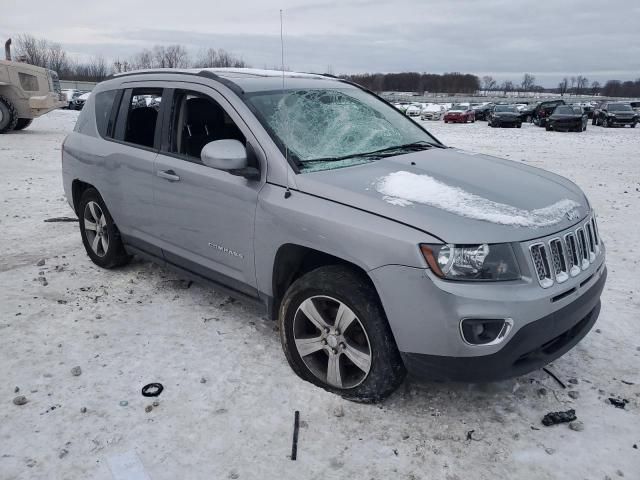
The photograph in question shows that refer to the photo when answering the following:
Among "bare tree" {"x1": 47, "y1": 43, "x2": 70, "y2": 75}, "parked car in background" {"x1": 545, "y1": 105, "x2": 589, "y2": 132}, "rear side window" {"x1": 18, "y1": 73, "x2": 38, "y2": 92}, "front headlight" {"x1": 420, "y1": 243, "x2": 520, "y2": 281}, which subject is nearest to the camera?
"front headlight" {"x1": 420, "y1": 243, "x2": 520, "y2": 281}

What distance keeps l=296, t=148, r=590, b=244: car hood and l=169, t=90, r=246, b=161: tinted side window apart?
1.17 m

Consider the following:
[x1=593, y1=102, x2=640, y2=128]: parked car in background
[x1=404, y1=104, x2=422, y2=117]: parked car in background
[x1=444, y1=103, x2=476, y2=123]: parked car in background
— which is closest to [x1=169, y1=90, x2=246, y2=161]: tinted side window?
[x1=593, y1=102, x2=640, y2=128]: parked car in background

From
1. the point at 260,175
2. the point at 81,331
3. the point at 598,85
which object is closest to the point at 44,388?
the point at 81,331

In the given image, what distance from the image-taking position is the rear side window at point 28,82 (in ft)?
55.9

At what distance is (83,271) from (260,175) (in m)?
2.77

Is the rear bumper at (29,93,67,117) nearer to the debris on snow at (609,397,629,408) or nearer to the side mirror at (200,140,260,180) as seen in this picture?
the side mirror at (200,140,260,180)

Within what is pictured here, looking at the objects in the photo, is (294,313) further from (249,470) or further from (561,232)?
(561,232)

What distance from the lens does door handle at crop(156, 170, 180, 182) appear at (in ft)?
12.6

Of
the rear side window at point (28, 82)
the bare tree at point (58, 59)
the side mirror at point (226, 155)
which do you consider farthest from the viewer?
the bare tree at point (58, 59)

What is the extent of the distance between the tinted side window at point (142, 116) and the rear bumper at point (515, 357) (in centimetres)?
274

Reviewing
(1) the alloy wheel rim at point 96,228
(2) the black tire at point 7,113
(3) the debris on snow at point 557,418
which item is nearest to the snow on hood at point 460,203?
(3) the debris on snow at point 557,418

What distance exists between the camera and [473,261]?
2578 mm

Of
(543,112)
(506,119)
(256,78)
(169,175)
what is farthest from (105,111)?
(543,112)

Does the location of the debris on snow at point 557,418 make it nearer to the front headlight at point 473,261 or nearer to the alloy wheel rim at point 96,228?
the front headlight at point 473,261
